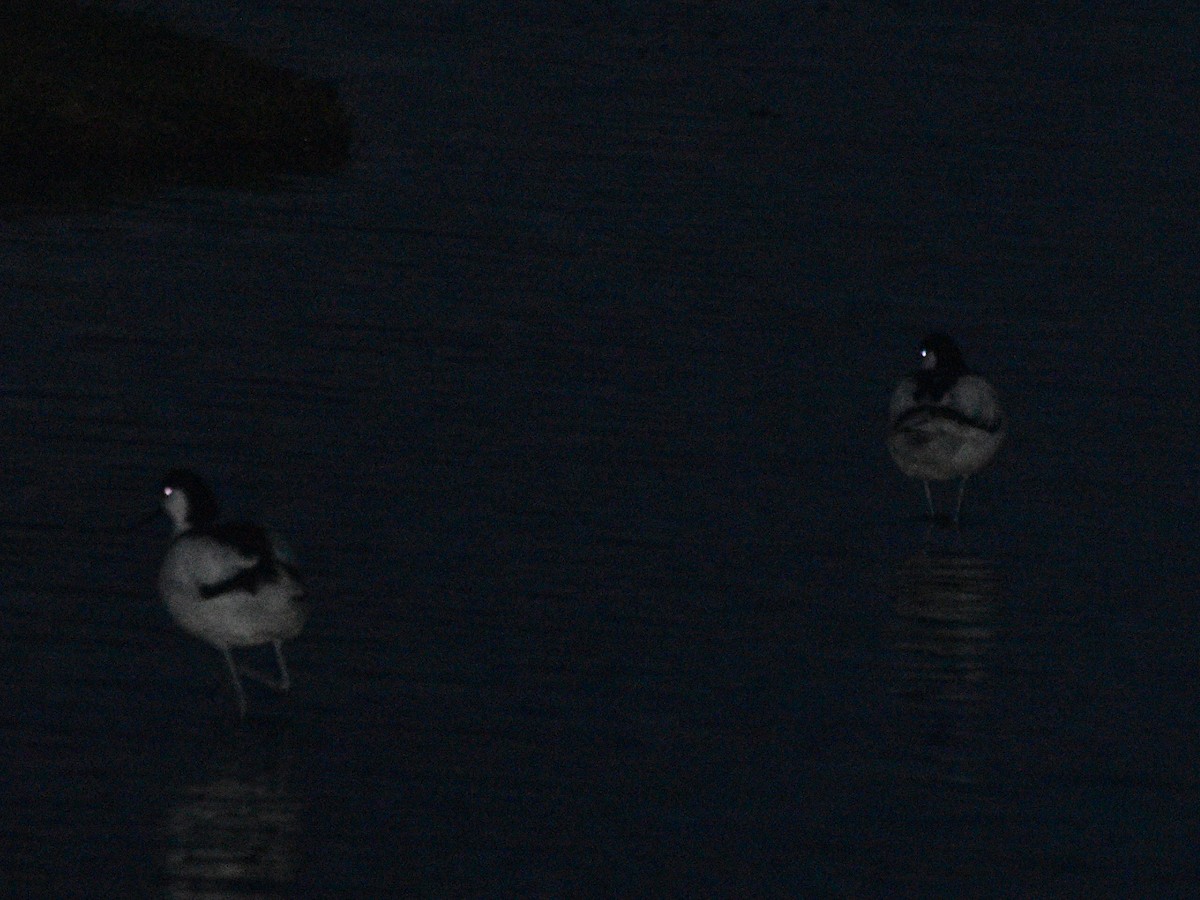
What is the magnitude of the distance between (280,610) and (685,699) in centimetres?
218

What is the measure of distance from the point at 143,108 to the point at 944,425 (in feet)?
46.2

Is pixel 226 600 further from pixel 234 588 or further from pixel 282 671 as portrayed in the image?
pixel 282 671

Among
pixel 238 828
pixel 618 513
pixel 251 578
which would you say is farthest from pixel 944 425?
pixel 238 828

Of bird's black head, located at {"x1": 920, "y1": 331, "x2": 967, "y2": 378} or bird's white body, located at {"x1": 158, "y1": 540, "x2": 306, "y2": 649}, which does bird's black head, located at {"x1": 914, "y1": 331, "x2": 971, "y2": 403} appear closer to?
bird's black head, located at {"x1": 920, "y1": 331, "x2": 967, "y2": 378}

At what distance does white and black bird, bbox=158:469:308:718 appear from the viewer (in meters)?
17.0

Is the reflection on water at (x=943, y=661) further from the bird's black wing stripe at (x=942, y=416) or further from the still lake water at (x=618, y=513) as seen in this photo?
the bird's black wing stripe at (x=942, y=416)

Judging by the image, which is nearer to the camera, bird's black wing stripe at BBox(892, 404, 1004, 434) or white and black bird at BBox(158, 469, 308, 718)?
white and black bird at BBox(158, 469, 308, 718)

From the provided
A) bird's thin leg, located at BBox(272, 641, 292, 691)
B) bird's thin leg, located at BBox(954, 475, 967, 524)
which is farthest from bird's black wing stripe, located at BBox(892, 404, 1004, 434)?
bird's thin leg, located at BBox(272, 641, 292, 691)

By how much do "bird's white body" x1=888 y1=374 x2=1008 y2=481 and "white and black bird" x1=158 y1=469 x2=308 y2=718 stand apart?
601cm

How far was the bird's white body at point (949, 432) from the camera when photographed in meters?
22.2

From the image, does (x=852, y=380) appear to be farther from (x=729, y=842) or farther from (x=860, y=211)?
(x=729, y=842)

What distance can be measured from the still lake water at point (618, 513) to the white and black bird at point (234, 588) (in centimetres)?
45

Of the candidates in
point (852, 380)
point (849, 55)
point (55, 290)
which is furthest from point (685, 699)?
point (849, 55)

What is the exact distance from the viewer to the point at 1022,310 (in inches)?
1136
